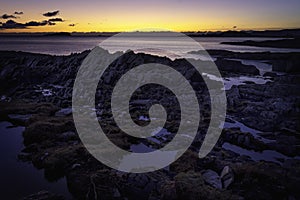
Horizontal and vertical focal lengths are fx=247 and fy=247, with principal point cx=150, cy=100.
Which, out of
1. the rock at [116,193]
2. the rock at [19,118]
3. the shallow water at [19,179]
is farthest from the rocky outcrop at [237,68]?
the shallow water at [19,179]

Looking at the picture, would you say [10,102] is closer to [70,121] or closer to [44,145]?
[70,121]

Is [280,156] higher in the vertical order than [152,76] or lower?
lower

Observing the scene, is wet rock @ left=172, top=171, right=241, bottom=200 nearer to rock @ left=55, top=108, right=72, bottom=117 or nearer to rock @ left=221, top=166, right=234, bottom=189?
rock @ left=221, top=166, right=234, bottom=189

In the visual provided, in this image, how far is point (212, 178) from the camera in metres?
11.2

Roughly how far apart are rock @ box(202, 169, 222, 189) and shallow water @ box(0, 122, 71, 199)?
6.14 metres

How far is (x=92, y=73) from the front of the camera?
108ft

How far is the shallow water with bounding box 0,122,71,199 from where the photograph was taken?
11.0 metres

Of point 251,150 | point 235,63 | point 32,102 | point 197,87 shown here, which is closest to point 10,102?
point 32,102

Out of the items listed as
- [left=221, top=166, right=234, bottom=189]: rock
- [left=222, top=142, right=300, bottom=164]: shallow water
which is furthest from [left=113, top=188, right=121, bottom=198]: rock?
[left=222, top=142, right=300, bottom=164]: shallow water

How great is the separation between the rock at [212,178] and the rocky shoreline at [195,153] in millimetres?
45

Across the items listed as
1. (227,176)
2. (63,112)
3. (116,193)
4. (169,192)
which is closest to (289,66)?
(63,112)

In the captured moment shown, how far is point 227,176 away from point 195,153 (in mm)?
2893

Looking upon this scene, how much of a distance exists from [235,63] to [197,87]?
23351mm

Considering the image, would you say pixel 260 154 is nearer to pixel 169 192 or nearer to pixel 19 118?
pixel 169 192
